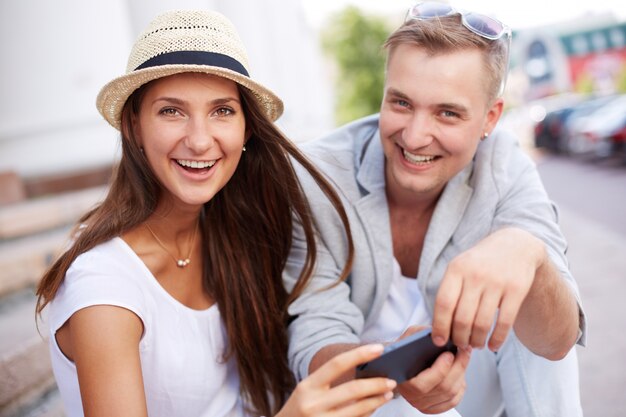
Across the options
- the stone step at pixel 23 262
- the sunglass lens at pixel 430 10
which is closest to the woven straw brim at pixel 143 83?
the sunglass lens at pixel 430 10

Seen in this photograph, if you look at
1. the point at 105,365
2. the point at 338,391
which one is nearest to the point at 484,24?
the point at 338,391

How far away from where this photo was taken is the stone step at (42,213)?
4.38m

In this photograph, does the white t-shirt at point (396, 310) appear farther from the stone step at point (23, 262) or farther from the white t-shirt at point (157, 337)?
the stone step at point (23, 262)

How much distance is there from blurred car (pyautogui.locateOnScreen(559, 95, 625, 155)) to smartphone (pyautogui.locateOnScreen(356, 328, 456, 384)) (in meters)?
12.9

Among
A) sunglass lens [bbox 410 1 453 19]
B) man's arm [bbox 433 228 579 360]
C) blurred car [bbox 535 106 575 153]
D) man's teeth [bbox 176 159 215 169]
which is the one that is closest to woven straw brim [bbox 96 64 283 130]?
man's teeth [bbox 176 159 215 169]

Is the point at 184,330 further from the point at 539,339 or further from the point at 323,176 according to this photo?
the point at 539,339

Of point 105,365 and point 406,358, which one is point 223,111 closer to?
point 105,365

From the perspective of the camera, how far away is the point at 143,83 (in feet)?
6.10

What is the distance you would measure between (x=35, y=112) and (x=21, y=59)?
19.7 inches

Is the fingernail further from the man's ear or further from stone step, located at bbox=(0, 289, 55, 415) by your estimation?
stone step, located at bbox=(0, 289, 55, 415)

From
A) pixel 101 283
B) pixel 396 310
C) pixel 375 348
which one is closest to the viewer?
pixel 375 348

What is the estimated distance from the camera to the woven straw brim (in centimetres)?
178

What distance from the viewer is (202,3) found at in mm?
6203

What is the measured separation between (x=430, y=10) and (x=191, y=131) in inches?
45.4
